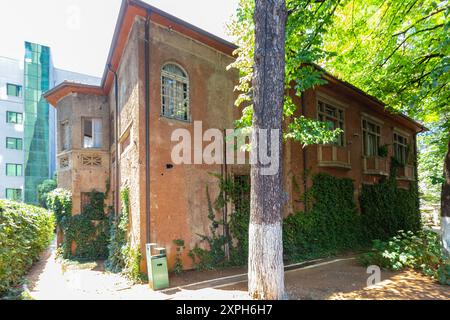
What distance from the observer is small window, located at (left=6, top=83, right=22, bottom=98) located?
2989cm

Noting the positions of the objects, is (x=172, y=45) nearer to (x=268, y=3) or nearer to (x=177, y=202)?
(x=268, y=3)

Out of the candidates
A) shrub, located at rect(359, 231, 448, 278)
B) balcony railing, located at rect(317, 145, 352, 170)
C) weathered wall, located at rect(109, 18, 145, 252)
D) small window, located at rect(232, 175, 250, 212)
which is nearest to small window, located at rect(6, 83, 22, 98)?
weathered wall, located at rect(109, 18, 145, 252)

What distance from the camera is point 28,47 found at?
3100cm

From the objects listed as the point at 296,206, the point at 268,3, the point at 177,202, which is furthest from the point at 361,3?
the point at 177,202

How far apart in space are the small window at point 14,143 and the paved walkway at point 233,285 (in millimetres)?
26963

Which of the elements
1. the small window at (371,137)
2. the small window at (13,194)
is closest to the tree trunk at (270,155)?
Answer: the small window at (371,137)

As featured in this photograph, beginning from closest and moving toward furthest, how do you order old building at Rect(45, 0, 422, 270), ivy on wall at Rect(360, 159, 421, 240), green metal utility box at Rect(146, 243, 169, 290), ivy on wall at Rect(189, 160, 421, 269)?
1. green metal utility box at Rect(146, 243, 169, 290)
2. old building at Rect(45, 0, 422, 270)
3. ivy on wall at Rect(189, 160, 421, 269)
4. ivy on wall at Rect(360, 159, 421, 240)

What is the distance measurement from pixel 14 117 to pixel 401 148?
37519 mm

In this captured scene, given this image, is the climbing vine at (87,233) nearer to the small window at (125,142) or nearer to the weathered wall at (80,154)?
the weathered wall at (80,154)

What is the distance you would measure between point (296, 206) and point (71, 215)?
9851mm

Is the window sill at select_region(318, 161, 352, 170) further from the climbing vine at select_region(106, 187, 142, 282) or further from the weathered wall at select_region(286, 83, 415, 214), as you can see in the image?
the climbing vine at select_region(106, 187, 142, 282)

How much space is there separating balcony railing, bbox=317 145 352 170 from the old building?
46 mm

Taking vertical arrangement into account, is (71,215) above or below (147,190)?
below

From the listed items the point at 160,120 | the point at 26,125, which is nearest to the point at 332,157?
the point at 160,120
